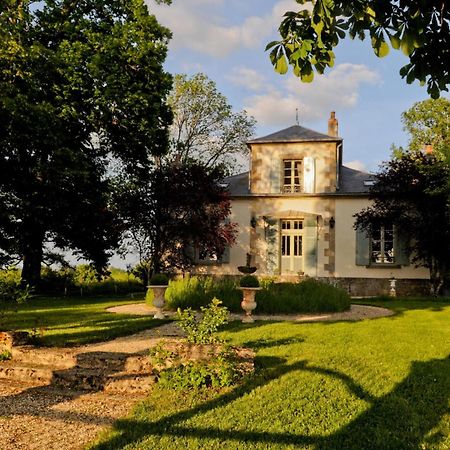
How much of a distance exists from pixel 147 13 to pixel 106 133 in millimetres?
4877

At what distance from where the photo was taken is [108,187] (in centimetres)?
1936

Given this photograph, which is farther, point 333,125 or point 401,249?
point 333,125

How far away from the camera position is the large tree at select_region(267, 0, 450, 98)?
3.21 m

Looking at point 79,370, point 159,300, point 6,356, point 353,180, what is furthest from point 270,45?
point 353,180

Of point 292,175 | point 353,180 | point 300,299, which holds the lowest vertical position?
point 300,299

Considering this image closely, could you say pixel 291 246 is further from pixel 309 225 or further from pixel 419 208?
pixel 419 208

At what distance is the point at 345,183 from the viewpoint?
2105 centimetres

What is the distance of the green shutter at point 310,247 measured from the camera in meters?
20.1

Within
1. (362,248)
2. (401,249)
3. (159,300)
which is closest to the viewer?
(159,300)

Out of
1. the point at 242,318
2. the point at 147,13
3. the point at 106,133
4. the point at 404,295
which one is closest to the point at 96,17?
the point at 147,13

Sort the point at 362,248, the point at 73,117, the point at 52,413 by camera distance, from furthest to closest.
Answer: the point at 362,248, the point at 73,117, the point at 52,413

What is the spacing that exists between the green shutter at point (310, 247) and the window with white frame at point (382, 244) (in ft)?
7.56

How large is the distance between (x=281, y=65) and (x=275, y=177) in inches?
695

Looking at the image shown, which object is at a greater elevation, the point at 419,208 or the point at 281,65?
the point at 419,208
